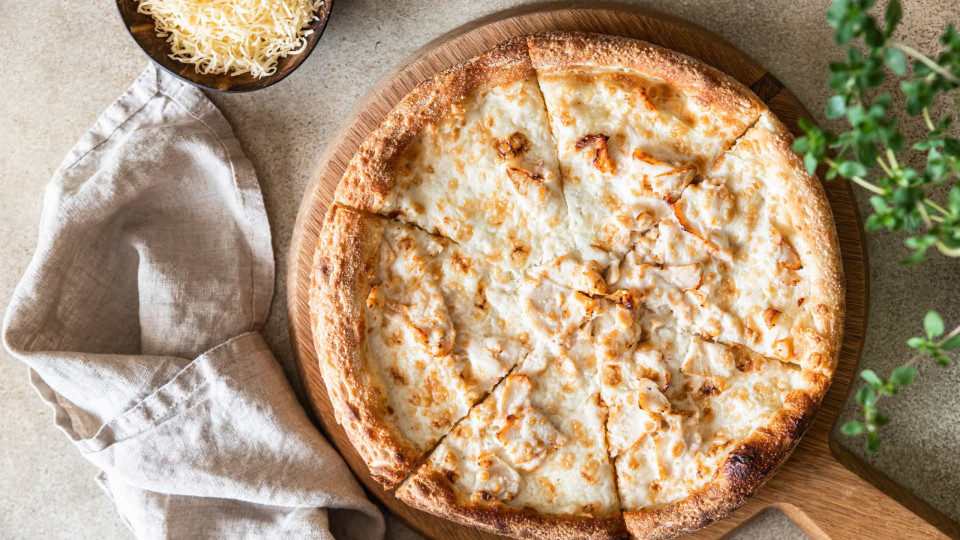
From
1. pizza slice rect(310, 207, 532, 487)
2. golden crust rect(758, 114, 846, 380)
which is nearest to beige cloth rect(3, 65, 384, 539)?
pizza slice rect(310, 207, 532, 487)

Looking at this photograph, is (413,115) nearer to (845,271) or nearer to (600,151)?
(600,151)

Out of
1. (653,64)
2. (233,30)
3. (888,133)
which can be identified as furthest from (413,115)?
(888,133)

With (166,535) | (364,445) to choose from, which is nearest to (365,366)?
(364,445)

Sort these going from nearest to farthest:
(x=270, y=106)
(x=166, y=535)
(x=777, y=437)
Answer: (x=777, y=437), (x=166, y=535), (x=270, y=106)

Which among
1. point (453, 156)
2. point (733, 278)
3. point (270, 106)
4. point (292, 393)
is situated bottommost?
point (292, 393)

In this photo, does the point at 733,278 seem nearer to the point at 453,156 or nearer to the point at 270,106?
the point at 453,156
